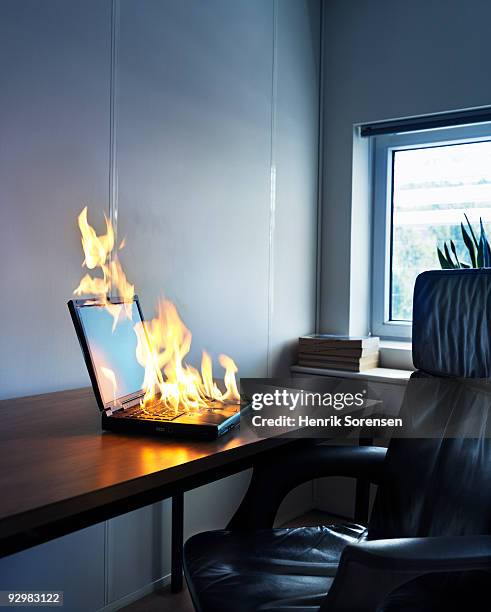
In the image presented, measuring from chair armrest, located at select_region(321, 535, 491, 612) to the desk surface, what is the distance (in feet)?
1.16

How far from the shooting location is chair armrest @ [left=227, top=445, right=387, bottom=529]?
61.8 inches

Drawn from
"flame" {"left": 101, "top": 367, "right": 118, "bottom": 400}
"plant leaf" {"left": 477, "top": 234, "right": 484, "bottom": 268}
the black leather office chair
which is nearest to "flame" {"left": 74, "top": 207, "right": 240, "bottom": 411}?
"flame" {"left": 101, "top": 367, "right": 118, "bottom": 400}

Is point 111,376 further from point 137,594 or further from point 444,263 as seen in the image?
point 444,263

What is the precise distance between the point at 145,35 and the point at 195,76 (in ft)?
0.90

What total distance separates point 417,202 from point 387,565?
7.96ft

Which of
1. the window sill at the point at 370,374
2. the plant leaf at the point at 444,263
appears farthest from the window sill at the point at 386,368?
the plant leaf at the point at 444,263

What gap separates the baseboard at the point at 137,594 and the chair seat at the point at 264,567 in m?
0.87

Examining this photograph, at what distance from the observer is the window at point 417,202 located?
9.85 feet

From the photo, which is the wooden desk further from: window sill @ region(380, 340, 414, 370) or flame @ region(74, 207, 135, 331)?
window sill @ region(380, 340, 414, 370)

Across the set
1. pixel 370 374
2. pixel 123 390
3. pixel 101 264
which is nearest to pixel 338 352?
pixel 370 374

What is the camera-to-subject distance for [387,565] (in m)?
1.01

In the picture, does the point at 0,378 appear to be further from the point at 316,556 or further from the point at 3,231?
the point at 316,556

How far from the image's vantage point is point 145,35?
2.22 metres

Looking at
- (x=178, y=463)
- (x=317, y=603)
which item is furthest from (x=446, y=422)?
(x=178, y=463)
